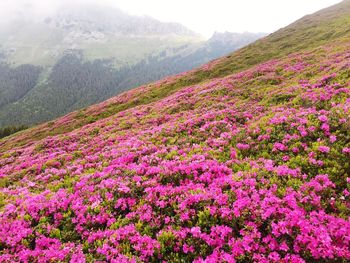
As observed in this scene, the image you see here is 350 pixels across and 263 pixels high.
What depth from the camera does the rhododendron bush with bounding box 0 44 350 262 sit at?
8.11 metres

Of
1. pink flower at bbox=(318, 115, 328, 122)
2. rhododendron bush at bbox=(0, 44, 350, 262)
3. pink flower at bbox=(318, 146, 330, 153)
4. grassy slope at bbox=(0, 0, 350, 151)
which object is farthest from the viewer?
grassy slope at bbox=(0, 0, 350, 151)

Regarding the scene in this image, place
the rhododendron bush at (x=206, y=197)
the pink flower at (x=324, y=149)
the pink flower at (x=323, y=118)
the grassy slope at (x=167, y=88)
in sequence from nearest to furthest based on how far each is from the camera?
the rhododendron bush at (x=206, y=197)
the pink flower at (x=324, y=149)
the pink flower at (x=323, y=118)
the grassy slope at (x=167, y=88)

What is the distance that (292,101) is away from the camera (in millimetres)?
19812

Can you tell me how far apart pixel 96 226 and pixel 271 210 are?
7.13 meters

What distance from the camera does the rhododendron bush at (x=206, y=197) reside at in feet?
26.6

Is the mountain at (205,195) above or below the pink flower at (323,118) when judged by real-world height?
below

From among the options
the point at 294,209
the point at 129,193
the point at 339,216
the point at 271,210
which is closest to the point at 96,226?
the point at 129,193

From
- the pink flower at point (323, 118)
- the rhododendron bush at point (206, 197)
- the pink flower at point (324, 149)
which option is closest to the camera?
the rhododendron bush at point (206, 197)

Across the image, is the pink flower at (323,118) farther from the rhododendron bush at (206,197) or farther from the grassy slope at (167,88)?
the grassy slope at (167,88)

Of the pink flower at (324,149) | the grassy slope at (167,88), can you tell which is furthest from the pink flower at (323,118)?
the grassy slope at (167,88)

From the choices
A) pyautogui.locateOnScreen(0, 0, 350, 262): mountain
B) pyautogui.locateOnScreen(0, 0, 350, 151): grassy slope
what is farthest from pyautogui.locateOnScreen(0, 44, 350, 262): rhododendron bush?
pyautogui.locateOnScreen(0, 0, 350, 151): grassy slope

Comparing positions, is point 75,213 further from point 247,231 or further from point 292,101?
point 292,101

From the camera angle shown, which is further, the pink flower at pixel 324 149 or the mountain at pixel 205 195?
the pink flower at pixel 324 149

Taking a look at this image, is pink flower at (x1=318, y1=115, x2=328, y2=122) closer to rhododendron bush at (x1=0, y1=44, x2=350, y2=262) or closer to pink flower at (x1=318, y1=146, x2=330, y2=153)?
rhododendron bush at (x1=0, y1=44, x2=350, y2=262)
